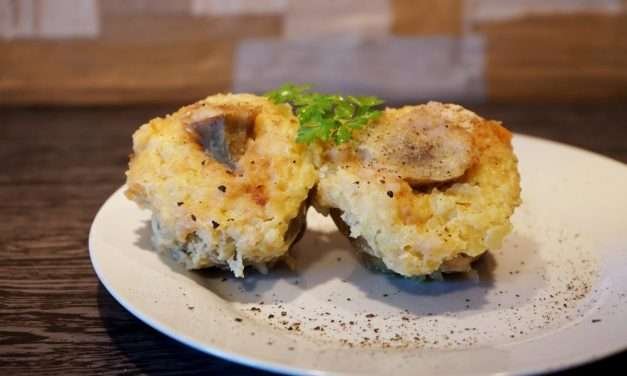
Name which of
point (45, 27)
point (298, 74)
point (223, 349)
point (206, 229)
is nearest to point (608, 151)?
point (298, 74)

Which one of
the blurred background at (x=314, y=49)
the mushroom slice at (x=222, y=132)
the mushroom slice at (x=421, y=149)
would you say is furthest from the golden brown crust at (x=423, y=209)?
the blurred background at (x=314, y=49)

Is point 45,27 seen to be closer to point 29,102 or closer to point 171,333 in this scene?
point 29,102

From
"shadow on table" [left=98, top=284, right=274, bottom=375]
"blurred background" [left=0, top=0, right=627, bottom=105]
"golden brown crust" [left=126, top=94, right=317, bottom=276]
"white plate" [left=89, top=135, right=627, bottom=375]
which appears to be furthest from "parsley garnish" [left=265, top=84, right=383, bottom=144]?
"blurred background" [left=0, top=0, right=627, bottom=105]

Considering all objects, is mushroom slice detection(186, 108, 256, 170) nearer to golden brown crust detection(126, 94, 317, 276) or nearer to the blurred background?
golden brown crust detection(126, 94, 317, 276)

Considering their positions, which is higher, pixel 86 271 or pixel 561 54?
pixel 561 54

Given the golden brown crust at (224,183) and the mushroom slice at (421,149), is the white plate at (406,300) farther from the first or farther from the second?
the mushroom slice at (421,149)

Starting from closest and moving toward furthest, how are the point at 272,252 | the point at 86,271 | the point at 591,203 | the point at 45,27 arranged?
the point at 272,252 < the point at 86,271 < the point at 591,203 < the point at 45,27

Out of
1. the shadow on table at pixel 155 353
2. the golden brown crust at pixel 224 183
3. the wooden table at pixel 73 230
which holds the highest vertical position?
the golden brown crust at pixel 224 183
